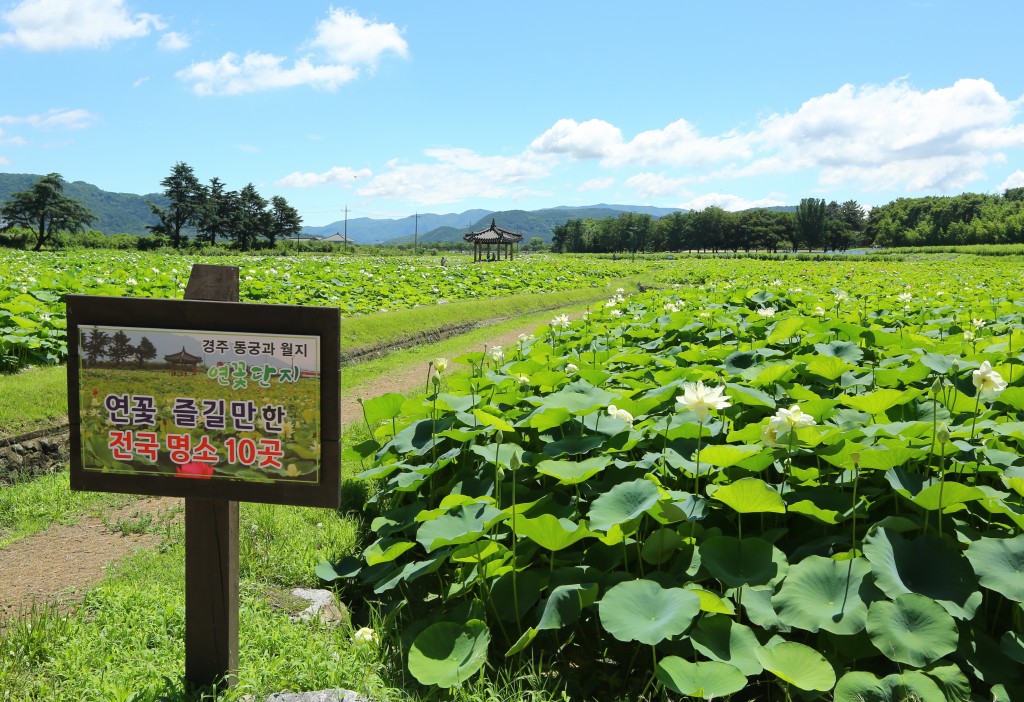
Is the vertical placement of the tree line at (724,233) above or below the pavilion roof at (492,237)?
above

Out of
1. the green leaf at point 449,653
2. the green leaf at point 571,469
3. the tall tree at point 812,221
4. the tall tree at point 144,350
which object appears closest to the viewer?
the green leaf at point 449,653

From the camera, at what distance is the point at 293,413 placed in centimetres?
218

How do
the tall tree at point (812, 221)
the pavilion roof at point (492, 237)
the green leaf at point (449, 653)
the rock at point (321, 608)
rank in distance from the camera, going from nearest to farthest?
the green leaf at point (449, 653)
the rock at point (321, 608)
the pavilion roof at point (492, 237)
the tall tree at point (812, 221)

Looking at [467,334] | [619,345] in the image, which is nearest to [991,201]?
[467,334]

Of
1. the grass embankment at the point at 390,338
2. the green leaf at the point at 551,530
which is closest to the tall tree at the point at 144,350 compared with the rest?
the green leaf at the point at 551,530

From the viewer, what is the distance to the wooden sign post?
7.11 ft

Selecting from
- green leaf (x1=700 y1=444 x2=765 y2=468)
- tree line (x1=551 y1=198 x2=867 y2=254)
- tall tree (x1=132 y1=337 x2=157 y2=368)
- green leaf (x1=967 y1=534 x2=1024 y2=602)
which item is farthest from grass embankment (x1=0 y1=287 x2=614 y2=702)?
tree line (x1=551 y1=198 x2=867 y2=254)

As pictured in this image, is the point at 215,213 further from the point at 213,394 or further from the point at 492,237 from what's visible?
the point at 213,394

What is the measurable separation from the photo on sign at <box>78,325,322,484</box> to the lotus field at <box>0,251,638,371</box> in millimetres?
4637

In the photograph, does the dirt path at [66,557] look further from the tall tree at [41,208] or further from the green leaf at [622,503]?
the tall tree at [41,208]

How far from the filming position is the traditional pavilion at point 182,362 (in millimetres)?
2186

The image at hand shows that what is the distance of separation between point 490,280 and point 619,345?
14233 mm

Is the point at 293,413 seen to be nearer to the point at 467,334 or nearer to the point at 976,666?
the point at 976,666

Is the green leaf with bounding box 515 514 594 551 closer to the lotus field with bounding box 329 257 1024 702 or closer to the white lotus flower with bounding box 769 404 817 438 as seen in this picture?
the lotus field with bounding box 329 257 1024 702
